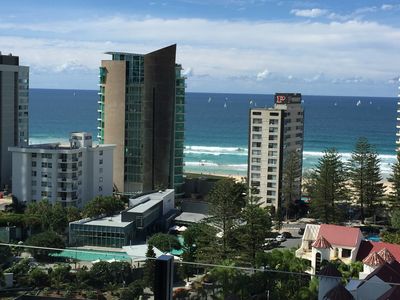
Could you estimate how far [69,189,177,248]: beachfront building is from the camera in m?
15.6

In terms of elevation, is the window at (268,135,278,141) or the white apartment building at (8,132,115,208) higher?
the window at (268,135,278,141)

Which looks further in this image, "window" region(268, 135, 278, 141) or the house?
"window" region(268, 135, 278, 141)

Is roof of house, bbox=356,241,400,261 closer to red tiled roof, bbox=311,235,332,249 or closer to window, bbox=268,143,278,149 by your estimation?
red tiled roof, bbox=311,235,332,249

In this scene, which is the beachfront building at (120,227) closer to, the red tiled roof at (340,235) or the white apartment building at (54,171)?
the white apartment building at (54,171)

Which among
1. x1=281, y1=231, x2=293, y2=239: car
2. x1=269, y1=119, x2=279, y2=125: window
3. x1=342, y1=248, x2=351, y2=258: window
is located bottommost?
x1=281, y1=231, x2=293, y2=239: car

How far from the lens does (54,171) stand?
19.0 metres

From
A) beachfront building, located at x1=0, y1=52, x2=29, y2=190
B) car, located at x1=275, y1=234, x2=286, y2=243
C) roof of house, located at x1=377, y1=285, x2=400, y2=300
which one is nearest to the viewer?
roof of house, located at x1=377, y1=285, x2=400, y2=300

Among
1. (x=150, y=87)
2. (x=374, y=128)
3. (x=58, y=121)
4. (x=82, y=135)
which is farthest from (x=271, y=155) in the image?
(x=58, y=121)

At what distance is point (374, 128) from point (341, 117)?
12921mm

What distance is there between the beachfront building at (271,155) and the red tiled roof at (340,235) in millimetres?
8689

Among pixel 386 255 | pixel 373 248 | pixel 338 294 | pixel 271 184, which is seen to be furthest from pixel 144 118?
pixel 338 294

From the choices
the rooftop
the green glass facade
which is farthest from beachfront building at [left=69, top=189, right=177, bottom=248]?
the rooftop

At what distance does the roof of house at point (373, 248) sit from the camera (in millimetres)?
11453

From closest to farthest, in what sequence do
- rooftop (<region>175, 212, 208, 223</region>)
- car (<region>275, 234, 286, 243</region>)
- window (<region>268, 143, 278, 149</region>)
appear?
1. car (<region>275, 234, 286, 243</region>)
2. rooftop (<region>175, 212, 208, 223</region>)
3. window (<region>268, 143, 278, 149</region>)
